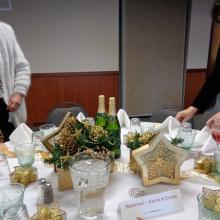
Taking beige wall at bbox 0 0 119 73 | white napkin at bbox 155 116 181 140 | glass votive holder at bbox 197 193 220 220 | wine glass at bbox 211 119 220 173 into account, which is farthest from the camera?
beige wall at bbox 0 0 119 73

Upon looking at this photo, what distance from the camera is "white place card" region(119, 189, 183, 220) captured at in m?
0.78

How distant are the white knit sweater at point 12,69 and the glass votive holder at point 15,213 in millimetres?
1160

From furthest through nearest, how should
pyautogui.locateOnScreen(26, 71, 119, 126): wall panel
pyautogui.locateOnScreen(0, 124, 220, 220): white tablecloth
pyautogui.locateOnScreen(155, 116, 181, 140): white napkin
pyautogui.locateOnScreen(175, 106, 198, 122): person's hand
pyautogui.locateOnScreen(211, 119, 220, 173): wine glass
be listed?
pyautogui.locateOnScreen(26, 71, 119, 126): wall panel
pyautogui.locateOnScreen(175, 106, 198, 122): person's hand
pyautogui.locateOnScreen(155, 116, 181, 140): white napkin
pyautogui.locateOnScreen(211, 119, 220, 173): wine glass
pyautogui.locateOnScreen(0, 124, 220, 220): white tablecloth

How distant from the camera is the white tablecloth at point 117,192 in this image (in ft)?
2.70

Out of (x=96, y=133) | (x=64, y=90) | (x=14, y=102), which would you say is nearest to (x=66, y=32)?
(x=64, y=90)

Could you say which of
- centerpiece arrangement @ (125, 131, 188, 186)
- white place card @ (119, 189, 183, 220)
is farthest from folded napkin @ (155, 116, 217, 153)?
white place card @ (119, 189, 183, 220)

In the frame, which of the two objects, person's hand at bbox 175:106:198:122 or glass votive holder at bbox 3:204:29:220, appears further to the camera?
person's hand at bbox 175:106:198:122

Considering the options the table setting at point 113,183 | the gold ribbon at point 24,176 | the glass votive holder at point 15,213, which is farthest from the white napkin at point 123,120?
the glass votive holder at point 15,213

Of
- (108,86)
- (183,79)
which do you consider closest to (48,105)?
(108,86)

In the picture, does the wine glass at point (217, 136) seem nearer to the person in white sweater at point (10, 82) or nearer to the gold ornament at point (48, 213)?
the gold ornament at point (48, 213)

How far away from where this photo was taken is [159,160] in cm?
95

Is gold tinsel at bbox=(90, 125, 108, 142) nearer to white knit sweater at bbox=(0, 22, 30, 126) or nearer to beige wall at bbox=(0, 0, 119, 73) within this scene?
white knit sweater at bbox=(0, 22, 30, 126)

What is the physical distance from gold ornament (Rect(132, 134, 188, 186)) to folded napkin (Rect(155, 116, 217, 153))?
366mm

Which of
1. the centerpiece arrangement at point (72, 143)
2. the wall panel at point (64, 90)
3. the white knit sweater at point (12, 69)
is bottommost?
the wall panel at point (64, 90)
